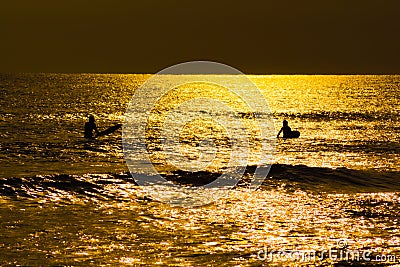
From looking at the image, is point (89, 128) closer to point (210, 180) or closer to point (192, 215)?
point (210, 180)

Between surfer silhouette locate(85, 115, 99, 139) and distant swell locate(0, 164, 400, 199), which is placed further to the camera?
surfer silhouette locate(85, 115, 99, 139)

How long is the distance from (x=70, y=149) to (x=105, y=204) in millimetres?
21545

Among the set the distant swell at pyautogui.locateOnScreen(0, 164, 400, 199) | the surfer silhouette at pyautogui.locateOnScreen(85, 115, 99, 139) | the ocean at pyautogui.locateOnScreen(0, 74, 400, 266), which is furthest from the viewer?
the surfer silhouette at pyautogui.locateOnScreen(85, 115, 99, 139)

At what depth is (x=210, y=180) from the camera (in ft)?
98.3

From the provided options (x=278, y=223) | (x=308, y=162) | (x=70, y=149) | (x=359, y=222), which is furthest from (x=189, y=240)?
(x=70, y=149)

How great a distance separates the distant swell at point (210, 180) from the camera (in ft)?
85.7

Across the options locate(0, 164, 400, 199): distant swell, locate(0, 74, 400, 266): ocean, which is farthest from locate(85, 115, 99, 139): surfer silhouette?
locate(0, 164, 400, 199): distant swell

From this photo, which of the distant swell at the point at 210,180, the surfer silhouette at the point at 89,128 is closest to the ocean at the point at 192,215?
the distant swell at the point at 210,180

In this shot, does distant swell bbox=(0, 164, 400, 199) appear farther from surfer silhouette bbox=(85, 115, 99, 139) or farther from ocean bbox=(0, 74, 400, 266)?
surfer silhouette bbox=(85, 115, 99, 139)

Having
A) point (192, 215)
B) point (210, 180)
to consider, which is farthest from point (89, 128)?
point (192, 215)

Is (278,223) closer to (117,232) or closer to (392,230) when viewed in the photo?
(392,230)

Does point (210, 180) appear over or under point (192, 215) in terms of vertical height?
over

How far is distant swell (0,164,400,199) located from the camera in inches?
1028

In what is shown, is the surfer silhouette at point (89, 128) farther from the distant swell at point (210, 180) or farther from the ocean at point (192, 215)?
the distant swell at point (210, 180)
